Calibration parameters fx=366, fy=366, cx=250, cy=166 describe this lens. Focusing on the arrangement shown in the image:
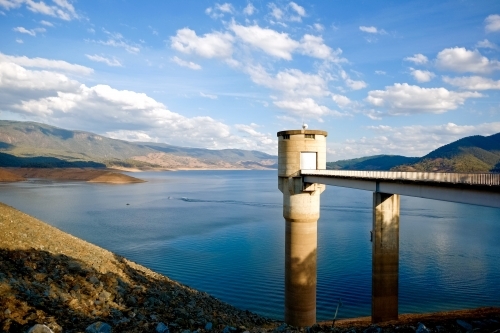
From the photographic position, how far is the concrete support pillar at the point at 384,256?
1670 cm

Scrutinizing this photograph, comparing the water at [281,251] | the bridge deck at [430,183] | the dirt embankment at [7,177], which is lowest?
the water at [281,251]

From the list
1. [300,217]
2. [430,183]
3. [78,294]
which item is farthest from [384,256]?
[78,294]

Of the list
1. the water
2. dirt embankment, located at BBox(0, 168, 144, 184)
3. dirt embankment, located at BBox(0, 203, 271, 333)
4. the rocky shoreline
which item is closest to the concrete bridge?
the rocky shoreline

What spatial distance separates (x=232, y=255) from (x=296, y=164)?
58.5ft

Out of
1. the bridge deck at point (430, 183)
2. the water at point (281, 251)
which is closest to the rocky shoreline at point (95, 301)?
the bridge deck at point (430, 183)

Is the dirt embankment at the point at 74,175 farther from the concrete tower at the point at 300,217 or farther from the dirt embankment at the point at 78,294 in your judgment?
the dirt embankment at the point at 78,294

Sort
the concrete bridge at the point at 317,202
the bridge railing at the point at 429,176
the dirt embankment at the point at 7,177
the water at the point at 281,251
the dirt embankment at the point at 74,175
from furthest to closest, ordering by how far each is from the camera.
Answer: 1. the dirt embankment at the point at 74,175
2. the dirt embankment at the point at 7,177
3. the water at the point at 281,251
4. the concrete bridge at the point at 317,202
5. the bridge railing at the point at 429,176

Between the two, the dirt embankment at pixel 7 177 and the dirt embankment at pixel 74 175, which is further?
the dirt embankment at pixel 74 175

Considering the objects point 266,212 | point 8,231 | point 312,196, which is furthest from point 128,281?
point 266,212

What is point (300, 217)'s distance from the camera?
838 inches

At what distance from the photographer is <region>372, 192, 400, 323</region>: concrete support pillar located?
16703 millimetres

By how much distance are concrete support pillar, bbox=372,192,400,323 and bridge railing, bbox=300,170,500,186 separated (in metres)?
1.15

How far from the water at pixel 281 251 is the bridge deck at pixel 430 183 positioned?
32.2ft

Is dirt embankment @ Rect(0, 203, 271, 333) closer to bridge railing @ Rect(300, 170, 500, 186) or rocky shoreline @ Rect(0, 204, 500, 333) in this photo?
rocky shoreline @ Rect(0, 204, 500, 333)
